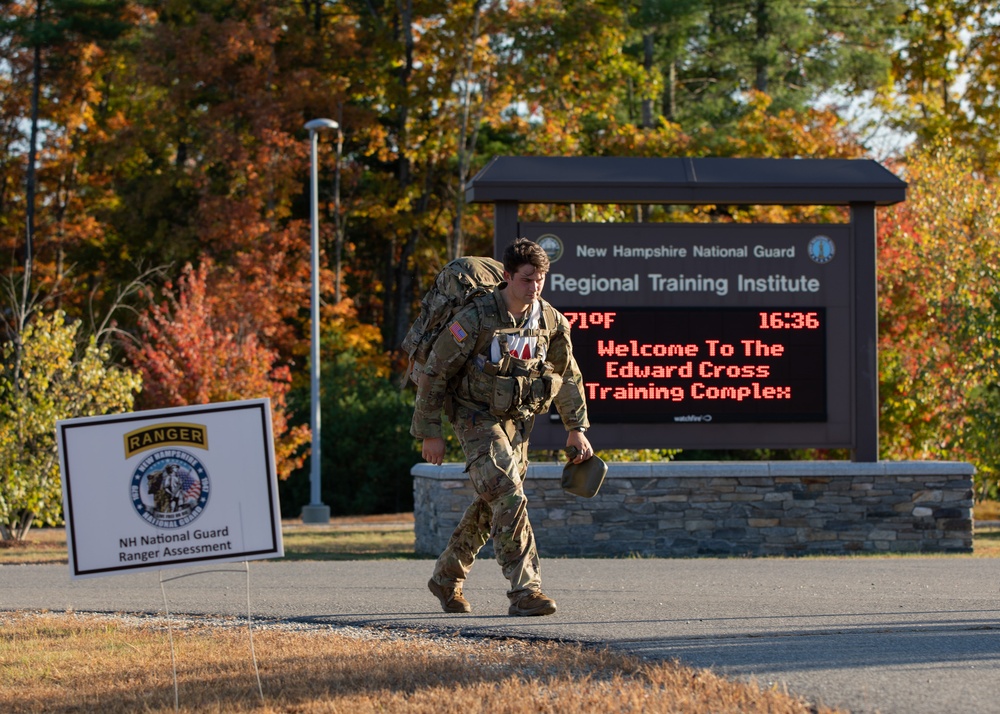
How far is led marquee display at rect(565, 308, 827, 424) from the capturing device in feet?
40.0

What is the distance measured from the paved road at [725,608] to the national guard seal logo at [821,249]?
Answer: 9.21ft

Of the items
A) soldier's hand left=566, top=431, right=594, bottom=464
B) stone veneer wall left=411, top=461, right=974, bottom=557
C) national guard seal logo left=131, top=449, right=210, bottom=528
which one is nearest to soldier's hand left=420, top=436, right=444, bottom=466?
soldier's hand left=566, top=431, right=594, bottom=464

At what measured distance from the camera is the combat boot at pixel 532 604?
712 cm

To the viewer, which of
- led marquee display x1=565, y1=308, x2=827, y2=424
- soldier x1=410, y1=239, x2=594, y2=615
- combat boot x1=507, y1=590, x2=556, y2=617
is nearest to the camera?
soldier x1=410, y1=239, x2=594, y2=615

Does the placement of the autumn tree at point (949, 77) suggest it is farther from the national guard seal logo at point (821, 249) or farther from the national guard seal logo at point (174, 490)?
the national guard seal logo at point (174, 490)

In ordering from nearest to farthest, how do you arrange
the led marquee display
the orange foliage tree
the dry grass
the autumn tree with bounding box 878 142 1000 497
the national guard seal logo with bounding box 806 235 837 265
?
the dry grass
the led marquee display
the national guard seal logo with bounding box 806 235 837 265
the autumn tree with bounding box 878 142 1000 497
the orange foliage tree

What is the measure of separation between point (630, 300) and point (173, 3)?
25379mm

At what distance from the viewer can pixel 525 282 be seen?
684 centimetres

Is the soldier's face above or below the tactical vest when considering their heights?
above

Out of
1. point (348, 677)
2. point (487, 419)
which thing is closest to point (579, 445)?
point (487, 419)

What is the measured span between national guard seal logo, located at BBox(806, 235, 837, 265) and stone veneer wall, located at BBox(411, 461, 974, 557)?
1.85m

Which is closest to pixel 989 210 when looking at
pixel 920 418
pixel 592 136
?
pixel 920 418

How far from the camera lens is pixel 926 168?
1069 inches

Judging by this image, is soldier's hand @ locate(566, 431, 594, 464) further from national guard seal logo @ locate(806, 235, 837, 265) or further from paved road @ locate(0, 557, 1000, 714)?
national guard seal logo @ locate(806, 235, 837, 265)
